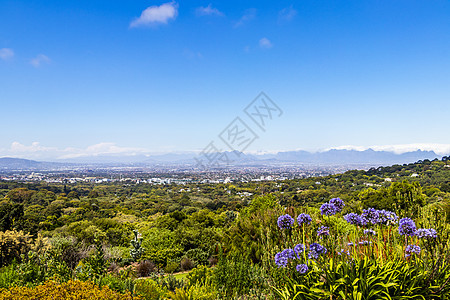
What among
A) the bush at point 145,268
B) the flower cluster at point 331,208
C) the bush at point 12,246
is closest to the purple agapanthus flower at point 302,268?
the flower cluster at point 331,208

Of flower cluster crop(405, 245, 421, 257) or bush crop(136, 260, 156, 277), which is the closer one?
flower cluster crop(405, 245, 421, 257)

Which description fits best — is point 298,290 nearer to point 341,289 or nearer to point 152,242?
point 341,289

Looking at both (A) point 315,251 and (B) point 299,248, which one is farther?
(B) point 299,248

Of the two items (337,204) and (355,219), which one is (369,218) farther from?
(337,204)

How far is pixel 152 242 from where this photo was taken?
35.7ft

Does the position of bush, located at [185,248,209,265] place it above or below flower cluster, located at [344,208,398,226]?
below

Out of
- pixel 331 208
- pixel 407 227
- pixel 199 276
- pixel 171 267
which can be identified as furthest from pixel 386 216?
pixel 171 267

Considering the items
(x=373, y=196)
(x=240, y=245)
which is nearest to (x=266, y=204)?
(x=240, y=245)

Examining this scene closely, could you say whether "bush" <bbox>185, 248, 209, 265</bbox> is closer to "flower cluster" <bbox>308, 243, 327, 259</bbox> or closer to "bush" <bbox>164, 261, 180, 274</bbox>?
"bush" <bbox>164, 261, 180, 274</bbox>

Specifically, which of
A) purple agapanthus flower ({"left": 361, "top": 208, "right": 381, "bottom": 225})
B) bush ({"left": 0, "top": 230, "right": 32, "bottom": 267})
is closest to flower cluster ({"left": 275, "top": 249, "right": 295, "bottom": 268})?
purple agapanthus flower ({"left": 361, "top": 208, "right": 381, "bottom": 225})

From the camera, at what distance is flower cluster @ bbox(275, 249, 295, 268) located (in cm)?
295

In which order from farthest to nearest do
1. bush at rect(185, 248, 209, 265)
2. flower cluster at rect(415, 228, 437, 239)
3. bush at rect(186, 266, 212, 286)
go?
1. bush at rect(185, 248, 209, 265)
2. bush at rect(186, 266, 212, 286)
3. flower cluster at rect(415, 228, 437, 239)

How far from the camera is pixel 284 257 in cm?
297

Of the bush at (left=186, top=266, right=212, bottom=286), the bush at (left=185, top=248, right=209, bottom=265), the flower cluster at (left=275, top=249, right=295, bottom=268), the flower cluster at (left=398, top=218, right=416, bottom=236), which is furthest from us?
the bush at (left=185, top=248, right=209, bottom=265)
